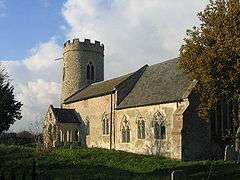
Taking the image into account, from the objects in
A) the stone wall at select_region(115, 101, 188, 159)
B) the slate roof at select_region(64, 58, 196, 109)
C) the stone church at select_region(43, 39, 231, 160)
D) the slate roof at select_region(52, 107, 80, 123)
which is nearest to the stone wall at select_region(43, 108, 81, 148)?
the stone church at select_region(43, 39, 231, 160)

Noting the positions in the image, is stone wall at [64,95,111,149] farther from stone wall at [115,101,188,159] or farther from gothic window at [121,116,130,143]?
gothic window at [121,116,130,143]

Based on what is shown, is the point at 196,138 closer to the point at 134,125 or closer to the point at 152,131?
the point at 152,131

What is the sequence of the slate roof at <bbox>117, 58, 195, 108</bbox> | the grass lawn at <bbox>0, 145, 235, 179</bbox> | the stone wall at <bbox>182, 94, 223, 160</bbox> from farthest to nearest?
the slate roof at <bbox>117, 58, 195, 108</bbox>
the stone wall at <bbox>182, 94, 223, 160</bbox>
the grass lawn at <bbox>0, 145, 235, 179</bbox>

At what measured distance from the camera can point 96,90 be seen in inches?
2048

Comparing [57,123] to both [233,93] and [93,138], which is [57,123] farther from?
[233,93]

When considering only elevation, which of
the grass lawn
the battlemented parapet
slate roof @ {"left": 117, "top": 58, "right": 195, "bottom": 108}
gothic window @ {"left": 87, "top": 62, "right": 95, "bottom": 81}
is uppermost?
the battlemented parapet

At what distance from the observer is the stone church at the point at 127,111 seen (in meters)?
35.3

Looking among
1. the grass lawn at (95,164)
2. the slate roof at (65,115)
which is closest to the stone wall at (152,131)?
the grass lawn at (95,164)

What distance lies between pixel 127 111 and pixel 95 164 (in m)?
11.8

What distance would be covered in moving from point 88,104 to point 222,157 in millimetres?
19777

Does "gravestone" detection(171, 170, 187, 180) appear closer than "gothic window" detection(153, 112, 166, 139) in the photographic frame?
Yes

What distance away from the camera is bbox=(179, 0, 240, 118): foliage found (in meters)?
28.7

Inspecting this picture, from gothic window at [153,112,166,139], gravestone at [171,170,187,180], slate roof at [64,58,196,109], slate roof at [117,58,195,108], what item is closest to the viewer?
gravestone at [171,170,187,180]

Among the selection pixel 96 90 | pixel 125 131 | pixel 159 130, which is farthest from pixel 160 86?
pixel 96 90
